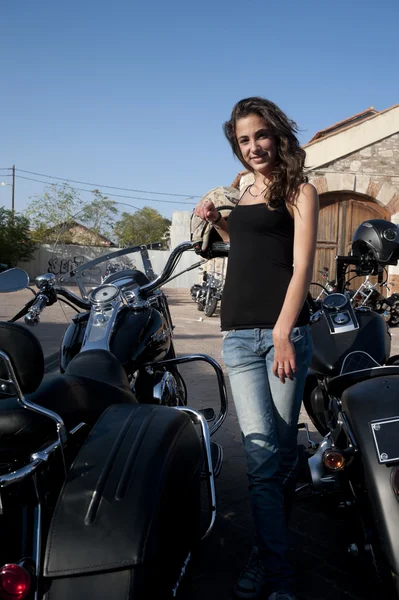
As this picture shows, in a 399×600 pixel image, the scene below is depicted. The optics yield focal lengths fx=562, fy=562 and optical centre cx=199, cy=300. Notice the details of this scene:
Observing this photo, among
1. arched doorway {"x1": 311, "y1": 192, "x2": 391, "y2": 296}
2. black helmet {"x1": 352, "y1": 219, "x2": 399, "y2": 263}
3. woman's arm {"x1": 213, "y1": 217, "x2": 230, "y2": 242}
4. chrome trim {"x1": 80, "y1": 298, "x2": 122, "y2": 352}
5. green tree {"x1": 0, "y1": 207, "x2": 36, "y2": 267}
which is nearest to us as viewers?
woman's arm {"x1": 213, "y1": 217, "x2": 230, "y2": 242}

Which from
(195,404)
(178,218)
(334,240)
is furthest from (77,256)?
(195,404)

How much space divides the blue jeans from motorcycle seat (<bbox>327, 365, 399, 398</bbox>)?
226 mm

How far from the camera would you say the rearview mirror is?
217 centimetres

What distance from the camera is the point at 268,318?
221 cm

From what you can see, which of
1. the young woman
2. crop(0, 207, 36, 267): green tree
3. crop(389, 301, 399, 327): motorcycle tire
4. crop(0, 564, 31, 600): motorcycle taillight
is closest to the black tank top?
the young woman

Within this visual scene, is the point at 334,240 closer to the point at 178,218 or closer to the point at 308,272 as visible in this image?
the point at 308,272

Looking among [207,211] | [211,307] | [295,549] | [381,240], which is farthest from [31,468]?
[211,307]

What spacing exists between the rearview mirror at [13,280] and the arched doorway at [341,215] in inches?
511

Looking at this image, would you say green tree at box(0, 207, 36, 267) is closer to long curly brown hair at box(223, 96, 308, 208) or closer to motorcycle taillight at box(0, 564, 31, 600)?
long curly brown hair at box(223, 96, 308, 208)

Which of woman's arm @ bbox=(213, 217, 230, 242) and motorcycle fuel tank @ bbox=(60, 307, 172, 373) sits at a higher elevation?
woman's arm @ bbox=(213, 217, 230, 242)

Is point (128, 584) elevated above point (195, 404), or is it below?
above

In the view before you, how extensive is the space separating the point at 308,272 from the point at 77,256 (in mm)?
34549

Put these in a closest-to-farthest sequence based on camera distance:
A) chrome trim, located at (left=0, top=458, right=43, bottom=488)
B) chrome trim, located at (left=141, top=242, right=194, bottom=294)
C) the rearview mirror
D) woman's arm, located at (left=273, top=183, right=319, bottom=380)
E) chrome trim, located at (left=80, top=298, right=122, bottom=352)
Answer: chrome trim, located at (left=0, top=458, right=43, bottom=488), woman's arm, located at (left=273, top=183, right=319, bottom=380), the rearview mirror, chrome trim, located at (left=80, top=298, right=122, bottom=352), chrome trim, located at (left=141, top=242, right=194, bottom=294)

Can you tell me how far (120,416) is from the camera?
1713 millimetres
